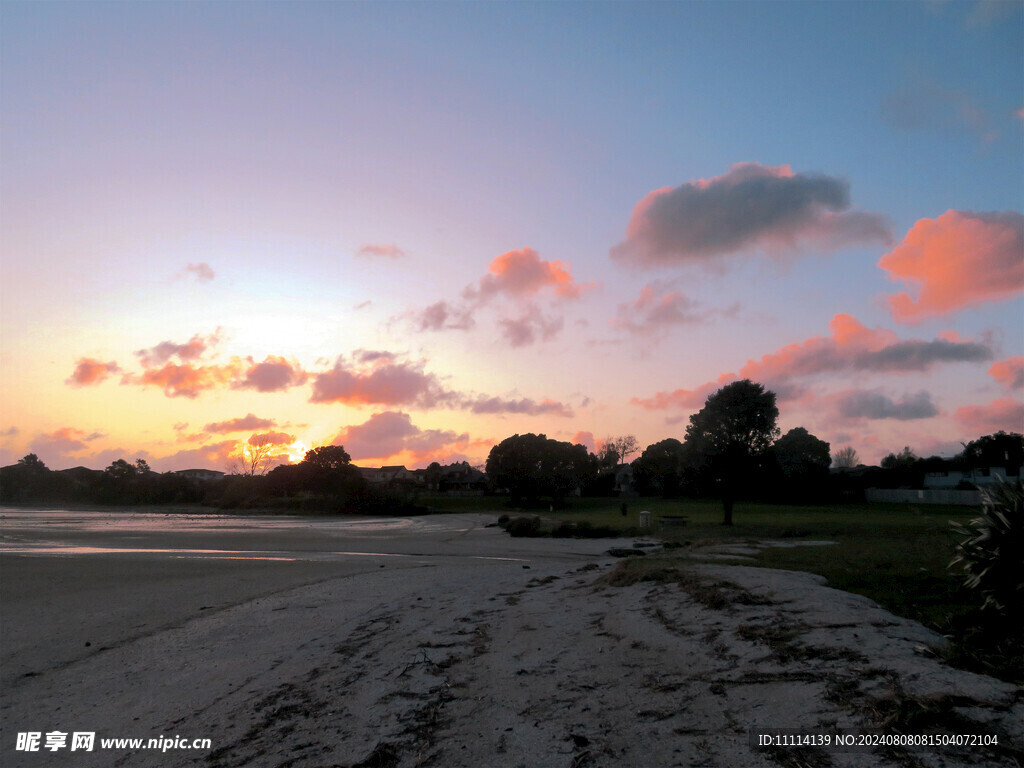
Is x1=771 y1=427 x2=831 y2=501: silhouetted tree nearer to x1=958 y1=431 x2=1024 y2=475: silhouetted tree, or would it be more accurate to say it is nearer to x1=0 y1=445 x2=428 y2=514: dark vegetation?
x1=958 y1=431 x2=1024 y2=475: silhouetted tree

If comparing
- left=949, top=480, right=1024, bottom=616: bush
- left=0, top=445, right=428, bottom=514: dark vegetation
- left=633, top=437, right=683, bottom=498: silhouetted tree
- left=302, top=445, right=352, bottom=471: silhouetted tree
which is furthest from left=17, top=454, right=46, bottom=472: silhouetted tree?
left=949, top=480, right=1024, bottom=616: bush

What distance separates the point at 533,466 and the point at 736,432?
143ft

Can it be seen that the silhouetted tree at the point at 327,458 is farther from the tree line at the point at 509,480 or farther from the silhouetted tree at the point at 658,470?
the silhouetted tree at the point at 658,470

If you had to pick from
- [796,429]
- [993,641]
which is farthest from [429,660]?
[796,429]

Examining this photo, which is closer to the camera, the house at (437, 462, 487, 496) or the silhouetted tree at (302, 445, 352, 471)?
the silhouetted tree at (302, 445, 352, 471)

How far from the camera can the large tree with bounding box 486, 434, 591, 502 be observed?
78.4 metres

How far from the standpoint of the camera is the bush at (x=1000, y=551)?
662 centimetres

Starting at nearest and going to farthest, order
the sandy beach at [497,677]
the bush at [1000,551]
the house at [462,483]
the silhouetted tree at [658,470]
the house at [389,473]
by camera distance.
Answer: the sandy beach at [497,677] < the bush at [1000,551] < the silhouetted tree at [658,470] < the house at [462,483] < the house at [389,473]

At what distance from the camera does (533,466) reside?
3098 inches

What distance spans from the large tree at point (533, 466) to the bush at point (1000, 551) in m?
71.3

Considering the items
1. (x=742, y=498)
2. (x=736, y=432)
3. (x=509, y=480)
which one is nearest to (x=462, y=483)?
(x=509, y=480)

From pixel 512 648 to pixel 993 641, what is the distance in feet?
16.5

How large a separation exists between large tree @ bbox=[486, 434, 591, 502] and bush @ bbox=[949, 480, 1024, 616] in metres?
71.3

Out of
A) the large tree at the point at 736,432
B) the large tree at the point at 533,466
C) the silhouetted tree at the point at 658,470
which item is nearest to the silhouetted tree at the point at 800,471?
the silhouetted tree at the point at 658,470
